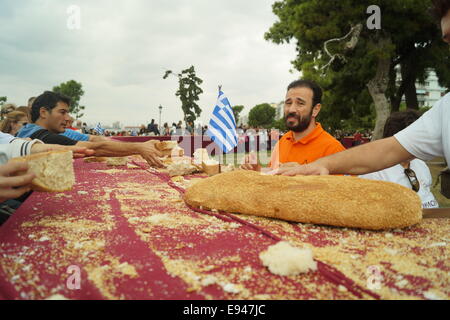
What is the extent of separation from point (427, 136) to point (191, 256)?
1.42 meters

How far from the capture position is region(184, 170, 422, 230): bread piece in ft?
3.88

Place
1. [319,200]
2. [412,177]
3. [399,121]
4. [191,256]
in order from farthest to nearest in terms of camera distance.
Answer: [399,121] → [412,177] → [319,200] → [191,256]

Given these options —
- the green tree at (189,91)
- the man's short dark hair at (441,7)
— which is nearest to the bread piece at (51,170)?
the man's short dark hair at (441,7)

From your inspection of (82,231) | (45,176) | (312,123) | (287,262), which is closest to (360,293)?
(287,262)

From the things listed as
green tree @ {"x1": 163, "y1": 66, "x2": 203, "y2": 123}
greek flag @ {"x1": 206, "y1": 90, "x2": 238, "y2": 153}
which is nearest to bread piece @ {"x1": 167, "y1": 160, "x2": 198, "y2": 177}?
greek flag @ {"x1": 206, "y1": 90, "x2": 238, "y2": 153}

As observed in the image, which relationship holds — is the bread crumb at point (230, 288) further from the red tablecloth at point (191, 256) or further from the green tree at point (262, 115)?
the green tree at point (262, 115)

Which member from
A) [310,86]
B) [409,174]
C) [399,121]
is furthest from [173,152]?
[409,174]

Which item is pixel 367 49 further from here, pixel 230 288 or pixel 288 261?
pixel 230 288

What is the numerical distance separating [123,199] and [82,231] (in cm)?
58

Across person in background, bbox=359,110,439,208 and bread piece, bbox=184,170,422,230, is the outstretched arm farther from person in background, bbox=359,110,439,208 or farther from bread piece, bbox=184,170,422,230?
person in background, bbox=359,110,439,208

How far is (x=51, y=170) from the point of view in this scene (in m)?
1.38

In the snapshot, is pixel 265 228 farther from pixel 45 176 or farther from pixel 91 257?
pixel 45 176

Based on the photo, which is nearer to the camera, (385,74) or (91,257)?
(91,257)

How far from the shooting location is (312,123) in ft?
11.1
